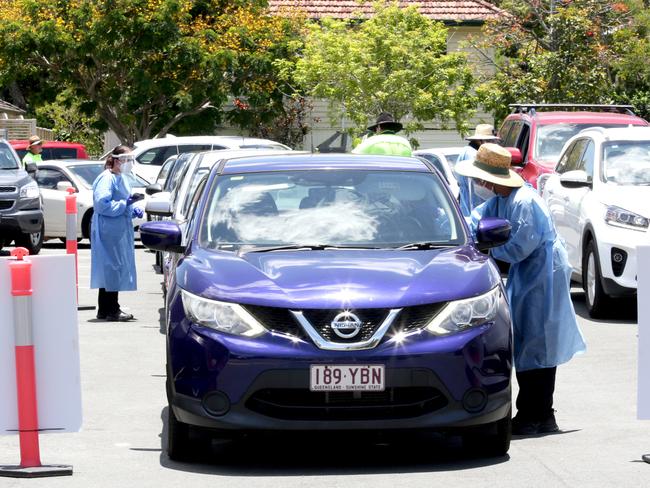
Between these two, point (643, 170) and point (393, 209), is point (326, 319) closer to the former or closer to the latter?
point (393, 209)

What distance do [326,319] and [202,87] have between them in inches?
1281

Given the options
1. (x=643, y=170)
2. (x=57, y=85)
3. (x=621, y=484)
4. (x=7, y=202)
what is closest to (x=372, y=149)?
(x=643, y=170)

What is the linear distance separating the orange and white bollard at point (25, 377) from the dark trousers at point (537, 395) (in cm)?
266

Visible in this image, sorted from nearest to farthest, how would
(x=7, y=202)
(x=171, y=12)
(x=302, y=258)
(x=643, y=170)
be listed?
(x=302, y=258) < (x=643, y=170) < (x=7, y=202) < (x=171, y=12)

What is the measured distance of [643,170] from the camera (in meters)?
15.5

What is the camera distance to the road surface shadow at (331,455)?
7.77 m

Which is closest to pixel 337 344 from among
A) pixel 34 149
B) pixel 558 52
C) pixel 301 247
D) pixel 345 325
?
pixel 345 325

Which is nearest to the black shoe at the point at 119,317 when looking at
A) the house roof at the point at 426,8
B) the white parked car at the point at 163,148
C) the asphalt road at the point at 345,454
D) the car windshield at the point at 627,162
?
the asphalt road at the point at 345,454

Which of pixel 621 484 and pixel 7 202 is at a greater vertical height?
pixel 621 484

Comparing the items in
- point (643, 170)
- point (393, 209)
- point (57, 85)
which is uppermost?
point (393, 209)

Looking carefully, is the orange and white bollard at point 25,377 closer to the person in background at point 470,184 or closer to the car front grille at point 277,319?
the car front grille at point 277,319

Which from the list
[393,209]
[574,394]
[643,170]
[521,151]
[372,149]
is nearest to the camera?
[393,209]

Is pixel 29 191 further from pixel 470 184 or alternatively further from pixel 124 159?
pixel 470 184

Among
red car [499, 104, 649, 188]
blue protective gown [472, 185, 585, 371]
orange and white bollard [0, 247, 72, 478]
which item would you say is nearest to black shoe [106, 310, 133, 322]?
red car [499, 104, 649, 188]
